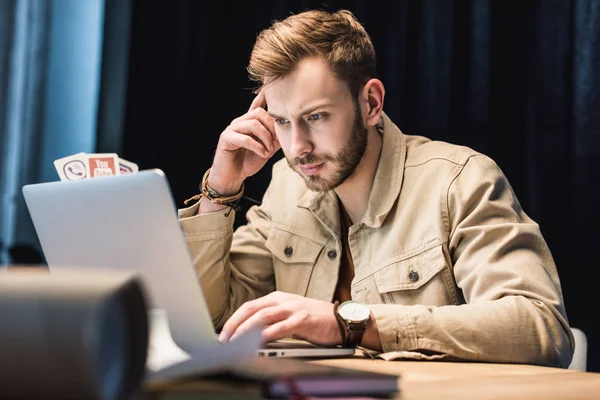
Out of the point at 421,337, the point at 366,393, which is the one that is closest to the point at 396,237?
the point at 421,337

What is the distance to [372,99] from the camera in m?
1.84

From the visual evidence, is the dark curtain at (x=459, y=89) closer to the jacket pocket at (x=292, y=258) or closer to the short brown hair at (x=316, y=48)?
the short brown hair at (x=316, y=48)

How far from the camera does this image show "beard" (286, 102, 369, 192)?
174 cm

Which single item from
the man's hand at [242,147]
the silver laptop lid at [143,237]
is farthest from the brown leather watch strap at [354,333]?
the man's hand at [242,147]

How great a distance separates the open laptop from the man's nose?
2.31ft

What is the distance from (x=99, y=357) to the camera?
543 millimetres

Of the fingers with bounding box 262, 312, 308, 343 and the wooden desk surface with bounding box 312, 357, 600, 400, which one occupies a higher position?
the wooden desk surface with bounding box 312, 357, 600, 400

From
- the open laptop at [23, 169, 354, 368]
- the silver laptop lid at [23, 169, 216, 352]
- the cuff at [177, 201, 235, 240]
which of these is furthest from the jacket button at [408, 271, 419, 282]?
the silver laptop lid at [23, 169, 216, 352]

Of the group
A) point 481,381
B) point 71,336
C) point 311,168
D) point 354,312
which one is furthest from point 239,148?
point 71,336

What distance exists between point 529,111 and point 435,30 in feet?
1.51

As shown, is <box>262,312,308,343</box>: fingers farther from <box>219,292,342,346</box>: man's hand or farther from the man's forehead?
the man's forehead

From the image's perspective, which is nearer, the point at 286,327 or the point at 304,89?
the point at 286,327

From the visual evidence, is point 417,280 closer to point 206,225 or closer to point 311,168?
point 311,168

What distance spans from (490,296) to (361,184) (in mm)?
531
